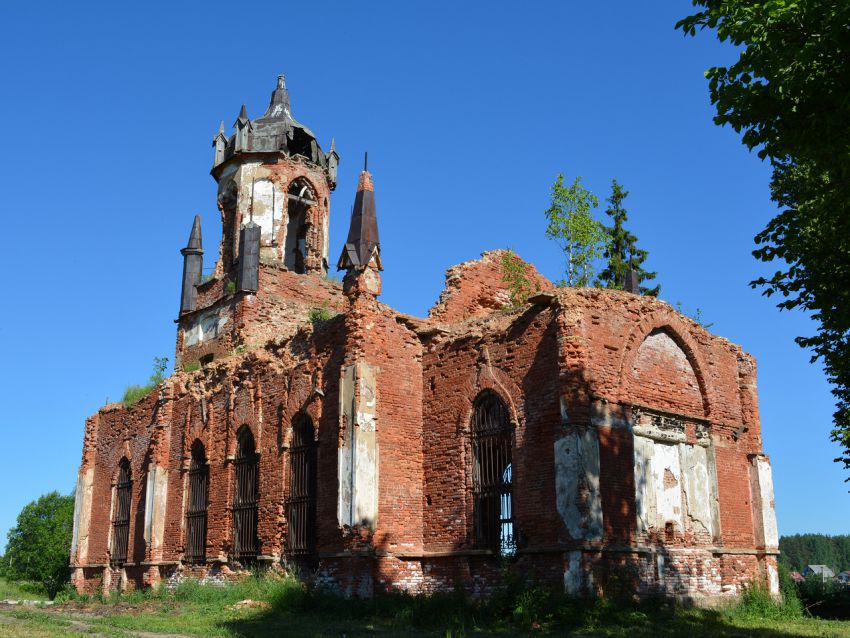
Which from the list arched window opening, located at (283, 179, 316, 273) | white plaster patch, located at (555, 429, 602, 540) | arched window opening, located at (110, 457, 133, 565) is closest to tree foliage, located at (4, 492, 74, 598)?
arched window opening, located at (110, 457, 133, 565)

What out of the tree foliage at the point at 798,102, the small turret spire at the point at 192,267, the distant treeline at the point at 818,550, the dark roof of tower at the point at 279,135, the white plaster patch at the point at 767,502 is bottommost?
the distant treeline at the point at 818,550

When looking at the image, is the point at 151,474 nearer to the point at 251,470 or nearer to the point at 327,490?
the point at 251,470

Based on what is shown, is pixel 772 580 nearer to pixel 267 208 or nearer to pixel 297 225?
pixel 267 208

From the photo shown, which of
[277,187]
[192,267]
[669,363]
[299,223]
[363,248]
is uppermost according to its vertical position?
[277,187]

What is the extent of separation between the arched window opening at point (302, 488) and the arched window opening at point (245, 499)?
1325 millimetres

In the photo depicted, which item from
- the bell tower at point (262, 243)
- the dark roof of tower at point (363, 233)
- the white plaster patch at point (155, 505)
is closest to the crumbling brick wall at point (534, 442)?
the dark roof of tower at point (363, 233)

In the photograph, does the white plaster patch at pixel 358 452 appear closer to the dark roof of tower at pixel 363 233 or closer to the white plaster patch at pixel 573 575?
the dark roof of tower at pixel 363 233

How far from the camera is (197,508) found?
2017cm

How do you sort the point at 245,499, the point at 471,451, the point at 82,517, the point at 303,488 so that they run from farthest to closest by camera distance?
the point at 82,517 → the point at 245,499 → the point at 303,488 → the point at 471,451

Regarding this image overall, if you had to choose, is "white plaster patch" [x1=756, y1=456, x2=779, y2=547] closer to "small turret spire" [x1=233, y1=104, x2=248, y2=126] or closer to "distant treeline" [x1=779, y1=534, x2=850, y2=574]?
"small turret spire" [x1=233, y1=104, x2=248, y2=126]

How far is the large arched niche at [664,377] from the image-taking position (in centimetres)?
1484

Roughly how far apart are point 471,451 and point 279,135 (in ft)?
44.2

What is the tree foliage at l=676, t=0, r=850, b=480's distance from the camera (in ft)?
28.9

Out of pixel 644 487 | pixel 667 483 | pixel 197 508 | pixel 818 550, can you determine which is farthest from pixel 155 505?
pixel 818 550
